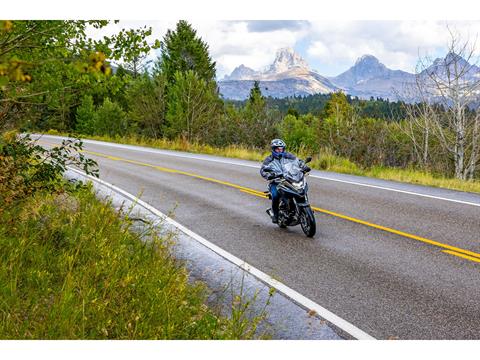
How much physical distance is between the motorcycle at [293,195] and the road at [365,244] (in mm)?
217

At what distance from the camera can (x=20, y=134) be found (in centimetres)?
606

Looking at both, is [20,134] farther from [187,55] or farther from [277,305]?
[187,55]

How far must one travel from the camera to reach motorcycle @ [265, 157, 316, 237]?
7700mm

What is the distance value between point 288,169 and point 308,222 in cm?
103

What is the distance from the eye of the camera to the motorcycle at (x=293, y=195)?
7.70 meters

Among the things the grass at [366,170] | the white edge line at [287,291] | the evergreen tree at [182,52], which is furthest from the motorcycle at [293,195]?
the evergreen tree at [182,52]

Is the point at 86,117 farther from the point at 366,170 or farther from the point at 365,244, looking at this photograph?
the point at 365,244

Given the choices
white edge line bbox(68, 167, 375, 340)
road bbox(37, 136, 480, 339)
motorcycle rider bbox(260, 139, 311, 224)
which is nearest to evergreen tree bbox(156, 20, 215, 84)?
A: road bbox(37, 136, 480, 339)

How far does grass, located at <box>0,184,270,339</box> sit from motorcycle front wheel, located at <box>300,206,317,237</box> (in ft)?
8.36

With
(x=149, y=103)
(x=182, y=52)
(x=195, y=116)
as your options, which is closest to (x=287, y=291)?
(x=195, y=116)

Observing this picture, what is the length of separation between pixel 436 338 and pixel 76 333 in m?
3.20

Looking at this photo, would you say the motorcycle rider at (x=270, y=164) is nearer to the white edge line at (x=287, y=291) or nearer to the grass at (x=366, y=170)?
the white edge line at (x=287, y=291)

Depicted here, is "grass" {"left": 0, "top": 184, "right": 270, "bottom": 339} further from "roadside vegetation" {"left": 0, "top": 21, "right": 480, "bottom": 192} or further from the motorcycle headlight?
the motorcycle headlight

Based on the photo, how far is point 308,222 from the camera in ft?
25.0
